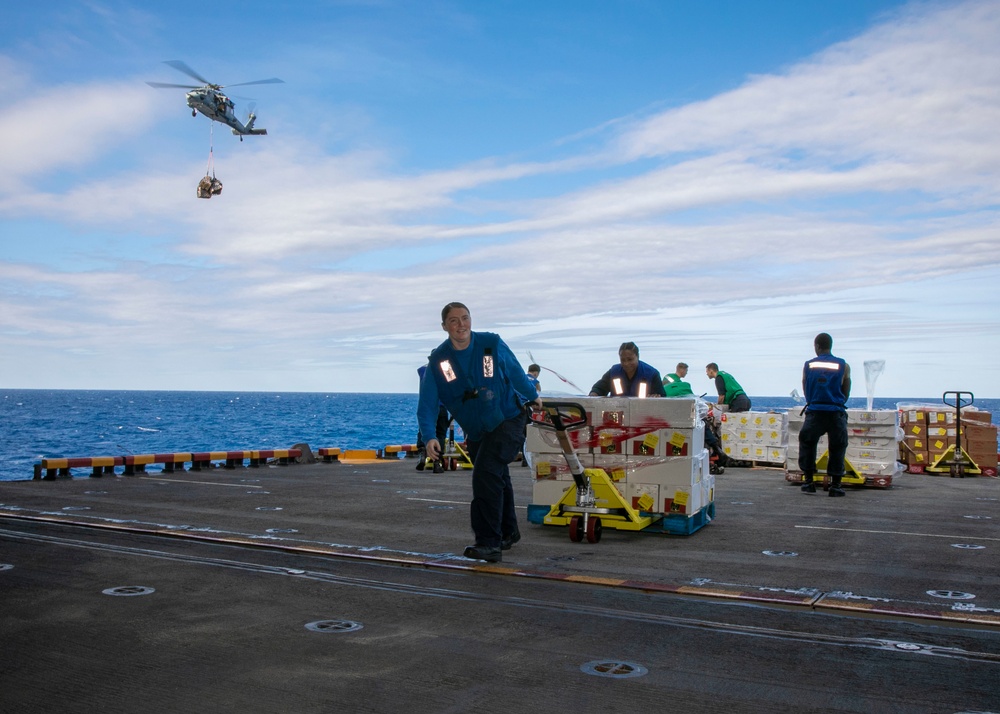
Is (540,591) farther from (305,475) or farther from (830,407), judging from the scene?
(305,475)

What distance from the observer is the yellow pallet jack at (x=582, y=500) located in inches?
311

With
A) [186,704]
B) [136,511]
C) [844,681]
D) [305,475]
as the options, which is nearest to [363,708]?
[186,704]

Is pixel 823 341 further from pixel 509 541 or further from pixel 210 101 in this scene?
pixel 210 101

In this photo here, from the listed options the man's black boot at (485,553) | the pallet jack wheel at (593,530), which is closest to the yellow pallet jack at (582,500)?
the pallet jack wheel at (593,530)

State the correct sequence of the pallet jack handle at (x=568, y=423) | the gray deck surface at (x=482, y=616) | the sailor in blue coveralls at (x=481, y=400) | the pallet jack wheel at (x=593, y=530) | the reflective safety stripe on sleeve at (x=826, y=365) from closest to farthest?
the gray deck surface at (x=482, y=616), the sailor in blue coveralls at (x=481, y=400), the pallet jack handle at (x=568, y=423), the pallet jack wheel at (x=593, y=530), the reflective safety stripe on sleeve at (x=826, y=365)

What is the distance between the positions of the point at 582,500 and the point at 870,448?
9.04m

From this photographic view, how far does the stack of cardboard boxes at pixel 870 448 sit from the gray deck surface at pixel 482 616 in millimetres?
5269

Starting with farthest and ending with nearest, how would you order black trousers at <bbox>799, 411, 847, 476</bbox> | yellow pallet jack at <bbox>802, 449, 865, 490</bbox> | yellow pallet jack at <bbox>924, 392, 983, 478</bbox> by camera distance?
yellow pallet jack at <bbox>924, 392, 983, 478</bbox> → yellow pallet jack at <bbox>802, 449, 865, 490</bbox> → black trousers at <bbox>799, 411, 847, 476</bbox>

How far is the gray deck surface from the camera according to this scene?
377cm

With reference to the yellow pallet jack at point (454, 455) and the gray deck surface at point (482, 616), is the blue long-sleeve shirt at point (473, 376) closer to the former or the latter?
the gray deck surface at point (482, 616)

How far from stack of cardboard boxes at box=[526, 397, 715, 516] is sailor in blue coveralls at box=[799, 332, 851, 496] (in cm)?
419

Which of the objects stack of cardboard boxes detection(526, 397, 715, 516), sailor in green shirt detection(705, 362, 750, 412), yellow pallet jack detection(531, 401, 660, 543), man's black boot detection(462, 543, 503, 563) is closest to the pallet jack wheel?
yellow pallet jack detection(531, 401, 660, 543)

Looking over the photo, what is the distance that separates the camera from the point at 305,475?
52.4 feet

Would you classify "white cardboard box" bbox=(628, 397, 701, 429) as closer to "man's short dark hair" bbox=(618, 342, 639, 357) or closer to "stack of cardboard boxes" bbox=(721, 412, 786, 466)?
"man's short dark hair" bbox=(618, 342, 639, 357)
